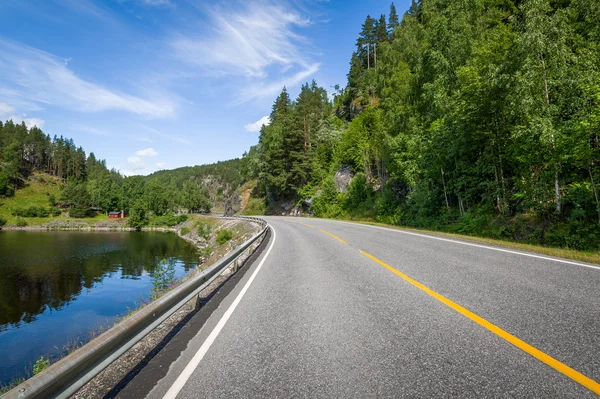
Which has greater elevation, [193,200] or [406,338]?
[193,200]

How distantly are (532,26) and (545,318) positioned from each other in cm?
1571

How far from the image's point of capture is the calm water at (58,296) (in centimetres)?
1105

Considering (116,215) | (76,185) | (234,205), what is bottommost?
(116,215)

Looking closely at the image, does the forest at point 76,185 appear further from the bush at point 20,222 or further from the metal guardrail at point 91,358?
the metal guardrail at point 91,358

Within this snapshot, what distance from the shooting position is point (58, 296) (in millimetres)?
17891

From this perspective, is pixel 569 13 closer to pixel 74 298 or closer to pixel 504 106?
pixel 504 106

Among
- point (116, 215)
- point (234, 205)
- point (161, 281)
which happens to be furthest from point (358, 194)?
point (116, 215)

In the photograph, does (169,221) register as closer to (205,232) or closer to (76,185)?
(205,232)

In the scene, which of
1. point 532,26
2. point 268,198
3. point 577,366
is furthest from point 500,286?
point 268,198

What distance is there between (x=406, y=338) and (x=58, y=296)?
22.0 m

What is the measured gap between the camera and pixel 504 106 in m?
15.0

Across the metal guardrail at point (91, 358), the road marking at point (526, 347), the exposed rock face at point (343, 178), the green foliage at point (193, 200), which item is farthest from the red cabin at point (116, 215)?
the road marking at point (526, 347)

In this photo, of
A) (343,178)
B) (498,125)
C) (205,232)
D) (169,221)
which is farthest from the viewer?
(169,221)

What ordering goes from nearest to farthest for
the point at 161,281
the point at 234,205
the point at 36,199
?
the point at 161,281, the point at 234,205, the point at 36,199
